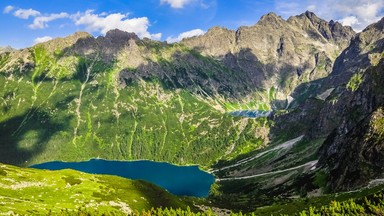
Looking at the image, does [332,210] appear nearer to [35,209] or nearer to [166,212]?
[166,212]

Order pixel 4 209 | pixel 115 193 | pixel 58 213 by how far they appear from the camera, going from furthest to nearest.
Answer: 1. pixel 115 193
2. pixel 58 213
3. pixel 4 209

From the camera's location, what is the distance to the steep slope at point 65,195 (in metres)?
136

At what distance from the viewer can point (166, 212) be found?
5827 inches

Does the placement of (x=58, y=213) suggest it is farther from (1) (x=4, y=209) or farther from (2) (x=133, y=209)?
(2) (x=133, y=209)

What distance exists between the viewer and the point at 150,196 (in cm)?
19762

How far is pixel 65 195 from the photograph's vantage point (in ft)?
527

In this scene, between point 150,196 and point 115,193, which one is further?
point 150,196

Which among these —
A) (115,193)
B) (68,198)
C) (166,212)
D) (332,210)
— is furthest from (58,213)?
(332,210)

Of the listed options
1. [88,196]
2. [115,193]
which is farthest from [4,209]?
[115,193]

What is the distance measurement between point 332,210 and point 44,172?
127434 millimetres

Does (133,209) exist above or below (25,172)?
below

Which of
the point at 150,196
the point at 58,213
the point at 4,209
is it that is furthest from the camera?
the point at 150,196

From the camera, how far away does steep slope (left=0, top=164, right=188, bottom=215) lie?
446ft

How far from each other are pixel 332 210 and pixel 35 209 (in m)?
100
